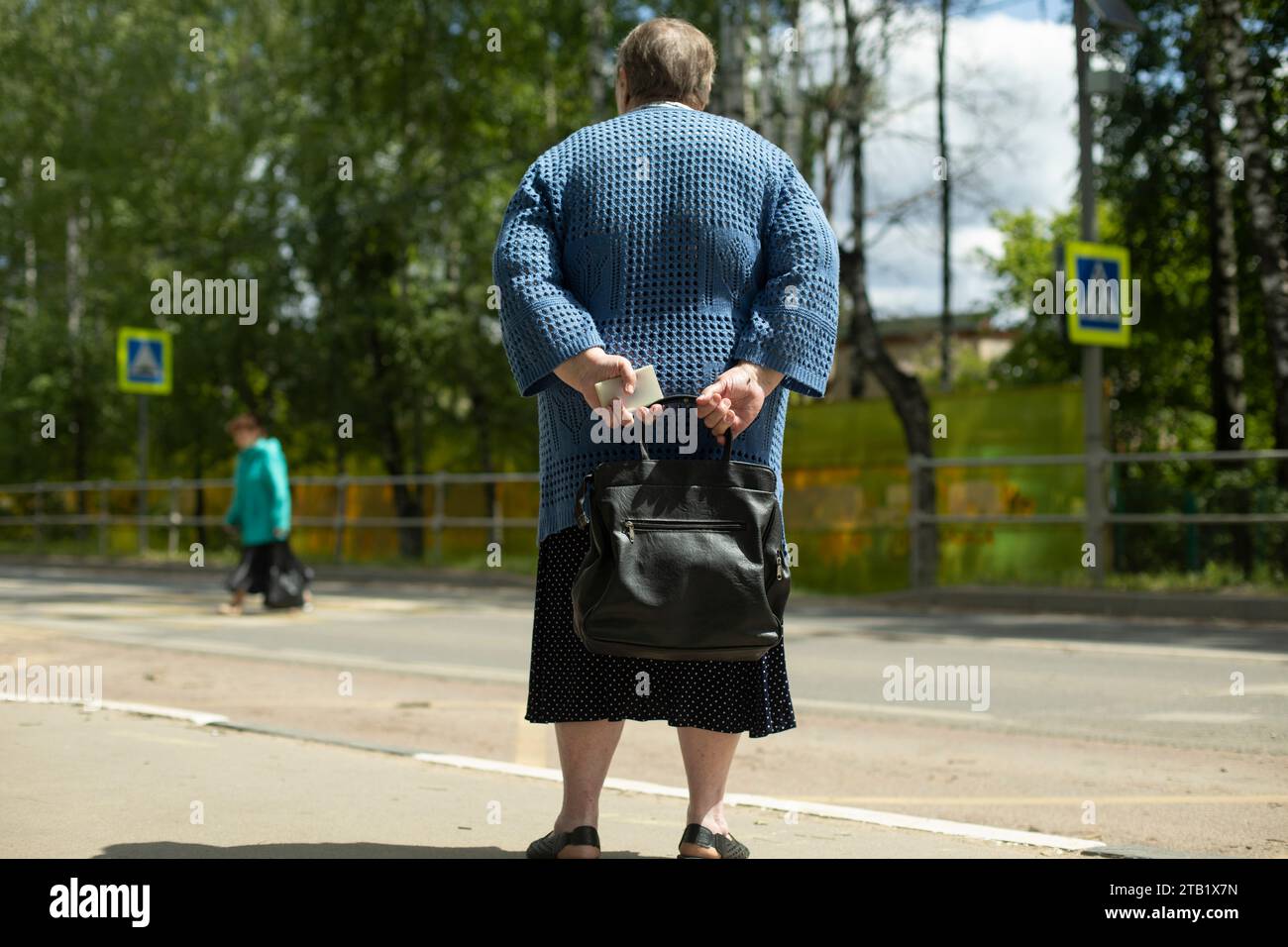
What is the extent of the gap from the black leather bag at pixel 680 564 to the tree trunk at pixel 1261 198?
14902 millimetres

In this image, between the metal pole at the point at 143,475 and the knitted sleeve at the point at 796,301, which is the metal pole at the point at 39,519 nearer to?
the metal pole at the point at 143,475

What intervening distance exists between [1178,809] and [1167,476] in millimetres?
12896

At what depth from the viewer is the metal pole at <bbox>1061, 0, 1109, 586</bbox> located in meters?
16.1

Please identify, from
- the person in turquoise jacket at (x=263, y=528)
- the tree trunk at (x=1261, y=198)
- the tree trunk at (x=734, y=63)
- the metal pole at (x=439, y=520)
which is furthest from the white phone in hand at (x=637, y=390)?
the metal pole at (x=439, y=520)

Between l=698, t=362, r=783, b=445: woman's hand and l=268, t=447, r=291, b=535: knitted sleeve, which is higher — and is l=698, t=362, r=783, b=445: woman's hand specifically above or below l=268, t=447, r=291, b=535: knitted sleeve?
above

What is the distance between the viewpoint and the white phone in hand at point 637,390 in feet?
11.4

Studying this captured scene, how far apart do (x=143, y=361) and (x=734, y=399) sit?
24091 mm

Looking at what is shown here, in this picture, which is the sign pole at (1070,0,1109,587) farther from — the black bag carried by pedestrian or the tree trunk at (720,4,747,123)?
the black bag carried by pedestrian

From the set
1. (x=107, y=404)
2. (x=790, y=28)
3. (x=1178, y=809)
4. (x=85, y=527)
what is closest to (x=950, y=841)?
(x=1178, y=809)

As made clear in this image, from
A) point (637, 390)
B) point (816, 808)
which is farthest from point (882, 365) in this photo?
point (637, 390)

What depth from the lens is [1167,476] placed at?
57.1 feet

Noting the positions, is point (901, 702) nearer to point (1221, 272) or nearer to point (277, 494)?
point (277, 494)

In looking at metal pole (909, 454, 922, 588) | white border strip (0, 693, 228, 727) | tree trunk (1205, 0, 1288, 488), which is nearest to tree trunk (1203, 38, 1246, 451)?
tree trunk (1205, 0, 1288, 488)

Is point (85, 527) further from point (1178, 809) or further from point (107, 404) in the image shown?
point (1178, 809)
